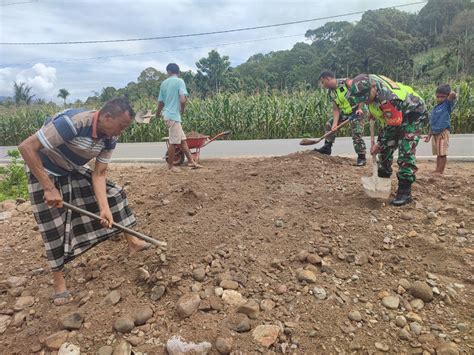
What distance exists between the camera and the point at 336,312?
7.15 feet

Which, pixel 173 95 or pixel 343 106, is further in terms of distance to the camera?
pixel 173 95

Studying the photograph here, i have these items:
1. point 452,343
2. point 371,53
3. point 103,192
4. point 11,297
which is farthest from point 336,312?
point 371,53

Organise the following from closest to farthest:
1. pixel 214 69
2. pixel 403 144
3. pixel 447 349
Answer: pixel 447 349 < pixel 403 144 < pixel 214 69

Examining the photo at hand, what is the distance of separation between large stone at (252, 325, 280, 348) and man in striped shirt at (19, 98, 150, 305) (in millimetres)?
1190

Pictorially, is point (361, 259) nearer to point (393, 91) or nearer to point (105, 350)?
point (393, 91)

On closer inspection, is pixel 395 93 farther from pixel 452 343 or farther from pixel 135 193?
pixel 135 193

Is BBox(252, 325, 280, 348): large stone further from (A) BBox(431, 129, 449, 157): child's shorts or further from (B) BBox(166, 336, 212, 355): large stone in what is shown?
(A) BBox(431, 129, 449, 157): child's shorts

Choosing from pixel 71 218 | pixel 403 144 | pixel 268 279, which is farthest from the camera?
pixel 403 144

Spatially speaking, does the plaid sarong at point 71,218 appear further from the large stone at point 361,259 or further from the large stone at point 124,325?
the large stone at point 361,259

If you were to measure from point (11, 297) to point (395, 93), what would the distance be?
138 inches

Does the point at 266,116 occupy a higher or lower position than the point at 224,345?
higher

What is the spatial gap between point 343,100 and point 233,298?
11.3ft

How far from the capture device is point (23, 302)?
8.48ft

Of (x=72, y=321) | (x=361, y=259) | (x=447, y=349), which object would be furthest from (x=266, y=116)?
(x=447, y=349)
